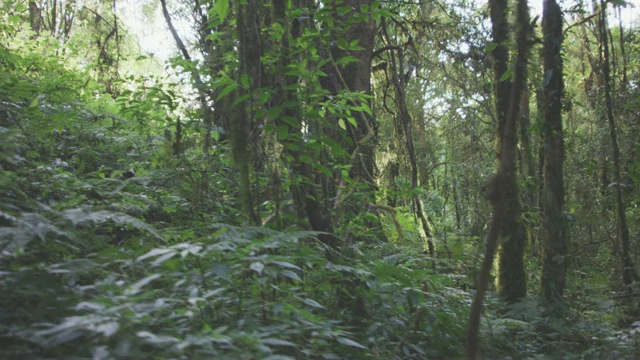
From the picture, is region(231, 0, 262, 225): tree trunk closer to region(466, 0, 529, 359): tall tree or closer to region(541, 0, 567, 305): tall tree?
region(466, 0, 529, 359): tall tree

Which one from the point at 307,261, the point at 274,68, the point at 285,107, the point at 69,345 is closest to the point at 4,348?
the point at 69,345

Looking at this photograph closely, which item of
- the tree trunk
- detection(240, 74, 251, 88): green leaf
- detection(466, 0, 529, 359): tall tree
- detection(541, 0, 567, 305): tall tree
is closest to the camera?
detection(466, 0, 529, 359): tall tree

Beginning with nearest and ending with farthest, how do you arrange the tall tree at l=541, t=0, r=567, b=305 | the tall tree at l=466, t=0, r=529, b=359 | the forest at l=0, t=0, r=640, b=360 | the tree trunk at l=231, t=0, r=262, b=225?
the forest at l=0, t=0, r=640, b=360 → the tall tree at l=466, t=0, r=529, b=359 → the tree trunk at l=231, t=0, r=262, b=225 → the tall tree at l=541, t=0, r=567, b=305

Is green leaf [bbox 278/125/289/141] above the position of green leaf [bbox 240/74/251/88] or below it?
below

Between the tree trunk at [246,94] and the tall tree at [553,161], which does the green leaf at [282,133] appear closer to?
the tree trunk at [246,94]

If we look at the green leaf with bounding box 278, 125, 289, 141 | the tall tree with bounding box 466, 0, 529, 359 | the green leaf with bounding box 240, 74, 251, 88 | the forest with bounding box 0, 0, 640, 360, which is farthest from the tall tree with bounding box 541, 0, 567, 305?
the green leaf with bounding box 240, 74, 251, 88

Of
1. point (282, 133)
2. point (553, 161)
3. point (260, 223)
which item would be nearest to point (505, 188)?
point (282, 133)

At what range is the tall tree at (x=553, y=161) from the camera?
4980mm

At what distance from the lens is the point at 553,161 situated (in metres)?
5.16

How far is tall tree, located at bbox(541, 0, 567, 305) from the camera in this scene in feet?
16.3

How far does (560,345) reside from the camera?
4082 millimetres

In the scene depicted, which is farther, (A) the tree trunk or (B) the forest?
(A) the tree trunk

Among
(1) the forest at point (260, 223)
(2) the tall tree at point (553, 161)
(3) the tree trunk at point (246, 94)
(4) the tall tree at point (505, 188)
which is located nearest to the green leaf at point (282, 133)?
(1) the forest at point (260, 223)

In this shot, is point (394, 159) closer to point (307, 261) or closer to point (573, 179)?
point (573, 179)
